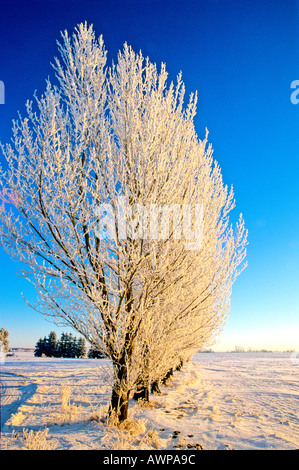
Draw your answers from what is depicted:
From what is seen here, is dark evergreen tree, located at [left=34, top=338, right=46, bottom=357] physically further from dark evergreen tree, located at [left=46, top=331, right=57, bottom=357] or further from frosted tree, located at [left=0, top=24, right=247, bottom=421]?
frosted tree, located at [left=0, top=24, right=247, bottom=421]

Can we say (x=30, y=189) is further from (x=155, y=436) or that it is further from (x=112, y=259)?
(x=155, y=436)

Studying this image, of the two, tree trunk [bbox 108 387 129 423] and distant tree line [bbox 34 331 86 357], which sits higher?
tree trunk [bbox 108 387 129 423]

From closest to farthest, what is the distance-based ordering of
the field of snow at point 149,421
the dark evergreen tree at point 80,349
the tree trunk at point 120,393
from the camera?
the field of snow at point 149,421 < the tree trunk at point 120,393 < the dark evergreen tree at point 80,349

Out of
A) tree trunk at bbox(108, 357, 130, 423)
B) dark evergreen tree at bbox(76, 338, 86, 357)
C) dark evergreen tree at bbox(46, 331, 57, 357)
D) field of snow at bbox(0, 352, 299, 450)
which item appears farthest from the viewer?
dark evergreen tree at bbox(76, 338, 86, 357)

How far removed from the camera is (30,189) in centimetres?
428

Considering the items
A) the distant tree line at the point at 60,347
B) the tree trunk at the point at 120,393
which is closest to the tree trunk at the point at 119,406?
the tree trunk at the point at 120,393

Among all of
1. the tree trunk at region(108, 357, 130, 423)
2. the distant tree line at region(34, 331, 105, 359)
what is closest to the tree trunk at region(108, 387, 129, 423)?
the tree trunk at region(108, 357, 130, 423)

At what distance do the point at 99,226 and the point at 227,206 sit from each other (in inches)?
147

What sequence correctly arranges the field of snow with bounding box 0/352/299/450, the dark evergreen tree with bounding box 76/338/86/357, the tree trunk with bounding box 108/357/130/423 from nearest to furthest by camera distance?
the field of snow with bounding box 0/352/299/450
the tree trunk with bounding box 108/357/130/423
the dark evergreen tree with bounding box 76/338/86/357

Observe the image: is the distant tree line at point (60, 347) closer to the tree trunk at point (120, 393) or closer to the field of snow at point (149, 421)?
the field of snow at point (149, 421)

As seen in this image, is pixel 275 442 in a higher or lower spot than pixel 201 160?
lower

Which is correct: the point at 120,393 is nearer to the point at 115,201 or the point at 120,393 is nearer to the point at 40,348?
the point at 115,201

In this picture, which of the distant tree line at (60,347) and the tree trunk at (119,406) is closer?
the tree trunk at (119,406)
